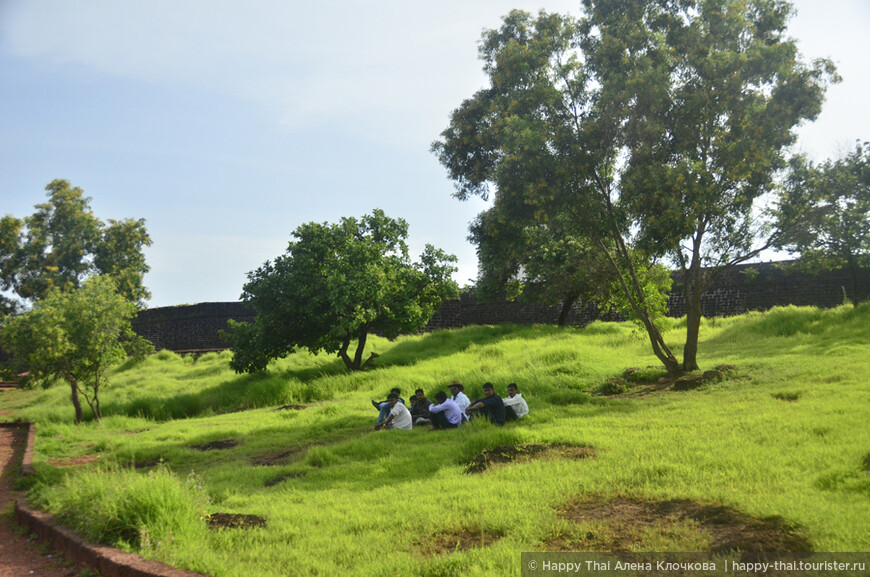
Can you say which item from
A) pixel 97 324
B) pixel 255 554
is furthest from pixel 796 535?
pixel 97 324

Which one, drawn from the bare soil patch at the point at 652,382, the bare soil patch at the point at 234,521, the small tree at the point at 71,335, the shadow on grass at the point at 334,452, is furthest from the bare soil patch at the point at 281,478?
the small tree at the point at 71,335

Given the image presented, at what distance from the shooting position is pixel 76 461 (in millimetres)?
12094

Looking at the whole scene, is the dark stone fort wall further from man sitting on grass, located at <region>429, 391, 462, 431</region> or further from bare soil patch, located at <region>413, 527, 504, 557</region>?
bare soil patch, located at <region>413, 527, 504, 557</region>

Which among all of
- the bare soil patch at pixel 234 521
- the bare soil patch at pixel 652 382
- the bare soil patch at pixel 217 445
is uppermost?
the bare soil patch at pixel 652 382

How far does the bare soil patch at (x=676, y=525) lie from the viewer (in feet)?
16.7

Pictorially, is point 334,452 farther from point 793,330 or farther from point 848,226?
point 848,226

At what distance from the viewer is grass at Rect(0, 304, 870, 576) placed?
5.65 meters

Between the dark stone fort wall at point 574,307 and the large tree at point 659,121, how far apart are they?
6.90 m

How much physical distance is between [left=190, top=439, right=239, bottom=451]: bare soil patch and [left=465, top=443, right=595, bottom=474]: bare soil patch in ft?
19.6

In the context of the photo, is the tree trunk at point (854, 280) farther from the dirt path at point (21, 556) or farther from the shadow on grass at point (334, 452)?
the dirt path at point (21, 556)

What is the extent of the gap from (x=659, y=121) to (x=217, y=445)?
11.7m

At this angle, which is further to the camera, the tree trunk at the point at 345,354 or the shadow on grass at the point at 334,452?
the tree trunk at the point at 345,354

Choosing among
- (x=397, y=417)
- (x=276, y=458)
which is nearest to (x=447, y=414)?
(x=397, y=417)

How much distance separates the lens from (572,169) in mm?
14844
